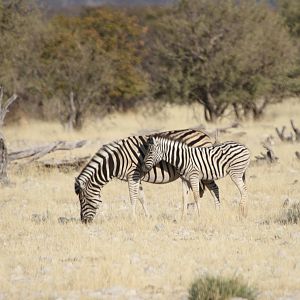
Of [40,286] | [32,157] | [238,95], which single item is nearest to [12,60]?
[238,95]

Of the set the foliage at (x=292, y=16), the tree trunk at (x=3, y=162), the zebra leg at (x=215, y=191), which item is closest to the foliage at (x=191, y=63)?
the foliage at (x=292, y=16)

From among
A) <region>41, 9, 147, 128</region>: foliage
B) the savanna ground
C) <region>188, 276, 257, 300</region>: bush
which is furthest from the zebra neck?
<region>41, 9, 147, 128</region>: foliage

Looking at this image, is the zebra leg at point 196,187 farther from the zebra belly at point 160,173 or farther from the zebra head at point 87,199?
the zebra head at point 87,199

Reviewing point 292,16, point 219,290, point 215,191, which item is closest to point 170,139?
point 215,191

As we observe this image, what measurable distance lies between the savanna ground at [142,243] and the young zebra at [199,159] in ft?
1.92

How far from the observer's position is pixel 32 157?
62.0ft

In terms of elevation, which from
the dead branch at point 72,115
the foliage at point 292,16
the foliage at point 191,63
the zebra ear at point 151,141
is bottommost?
the zebra ear at point 151,141

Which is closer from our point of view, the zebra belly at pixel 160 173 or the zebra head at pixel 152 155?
the zebra head at pixel 152 155

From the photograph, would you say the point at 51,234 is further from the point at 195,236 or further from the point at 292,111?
the point at 292,111

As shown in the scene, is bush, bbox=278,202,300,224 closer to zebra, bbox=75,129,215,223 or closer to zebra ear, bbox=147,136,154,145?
zebra, bbox=75,129,215,223

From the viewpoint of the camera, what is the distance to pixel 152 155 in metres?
12.0

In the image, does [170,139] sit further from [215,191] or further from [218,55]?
[218,55]

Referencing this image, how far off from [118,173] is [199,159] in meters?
1.35

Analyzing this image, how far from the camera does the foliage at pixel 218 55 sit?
3170 centimetres
